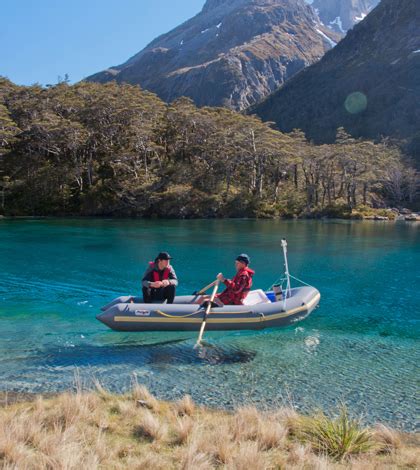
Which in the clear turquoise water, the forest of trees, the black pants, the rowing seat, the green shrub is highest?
the forest of trees

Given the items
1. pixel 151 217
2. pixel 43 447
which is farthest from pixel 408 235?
pixel 43 447

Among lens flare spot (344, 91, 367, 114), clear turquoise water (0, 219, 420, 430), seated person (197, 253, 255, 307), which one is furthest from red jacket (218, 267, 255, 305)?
lens flare spot (344, 91, 367, 114)

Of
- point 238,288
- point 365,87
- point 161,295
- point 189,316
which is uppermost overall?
point 365,87

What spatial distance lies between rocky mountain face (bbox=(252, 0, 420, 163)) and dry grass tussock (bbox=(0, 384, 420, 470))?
9413 cm

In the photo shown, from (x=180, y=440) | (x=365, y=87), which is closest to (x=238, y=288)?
(x=180, y=440)

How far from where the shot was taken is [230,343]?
1004cm

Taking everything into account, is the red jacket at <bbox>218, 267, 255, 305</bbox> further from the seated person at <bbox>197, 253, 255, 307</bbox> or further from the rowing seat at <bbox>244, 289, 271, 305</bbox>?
the rowing seat at <bbox>244, 289, 271, 305</bbox>

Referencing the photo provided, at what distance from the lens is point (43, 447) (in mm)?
4426

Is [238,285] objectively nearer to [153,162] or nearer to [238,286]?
[238,286]

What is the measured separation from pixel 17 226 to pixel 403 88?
94.7 metres

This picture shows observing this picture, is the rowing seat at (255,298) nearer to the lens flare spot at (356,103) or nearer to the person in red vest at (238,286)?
the person in red vest at (238,286)

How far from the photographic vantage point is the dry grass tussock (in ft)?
14.2

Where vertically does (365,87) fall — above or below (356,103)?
above

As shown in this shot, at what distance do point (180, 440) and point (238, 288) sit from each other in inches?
238
